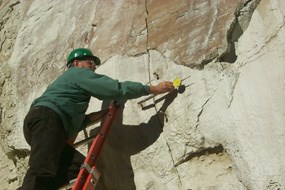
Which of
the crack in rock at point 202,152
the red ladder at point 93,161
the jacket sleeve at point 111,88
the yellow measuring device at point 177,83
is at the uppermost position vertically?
the jacket sleeve at point 111,88

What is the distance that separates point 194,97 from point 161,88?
0.92 feet

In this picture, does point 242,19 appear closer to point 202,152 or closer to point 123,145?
point 202,152

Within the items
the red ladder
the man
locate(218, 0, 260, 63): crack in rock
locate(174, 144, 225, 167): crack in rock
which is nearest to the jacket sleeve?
the man

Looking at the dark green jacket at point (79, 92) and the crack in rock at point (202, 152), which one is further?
the dark green jacket at point (79, 92)

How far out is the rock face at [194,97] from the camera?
3.93 metres

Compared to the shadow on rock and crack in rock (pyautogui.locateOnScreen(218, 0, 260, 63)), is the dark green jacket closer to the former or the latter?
the shadow on rock

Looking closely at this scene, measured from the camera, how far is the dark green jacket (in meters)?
4.23

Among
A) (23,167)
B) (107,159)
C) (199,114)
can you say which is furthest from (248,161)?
(23,167)

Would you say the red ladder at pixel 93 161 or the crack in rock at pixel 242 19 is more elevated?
the crack in rock at pixel 242 19

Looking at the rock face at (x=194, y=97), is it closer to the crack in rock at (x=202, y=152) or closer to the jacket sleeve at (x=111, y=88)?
the crack in rock at (x=202, y=152)

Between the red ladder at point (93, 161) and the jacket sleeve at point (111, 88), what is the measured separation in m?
0.26

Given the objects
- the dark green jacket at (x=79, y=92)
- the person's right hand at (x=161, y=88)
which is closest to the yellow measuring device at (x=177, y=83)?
the person's right hand at (x=161, y=88)

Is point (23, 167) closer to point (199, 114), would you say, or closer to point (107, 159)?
point (107, 159)

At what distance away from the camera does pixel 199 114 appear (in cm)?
420
